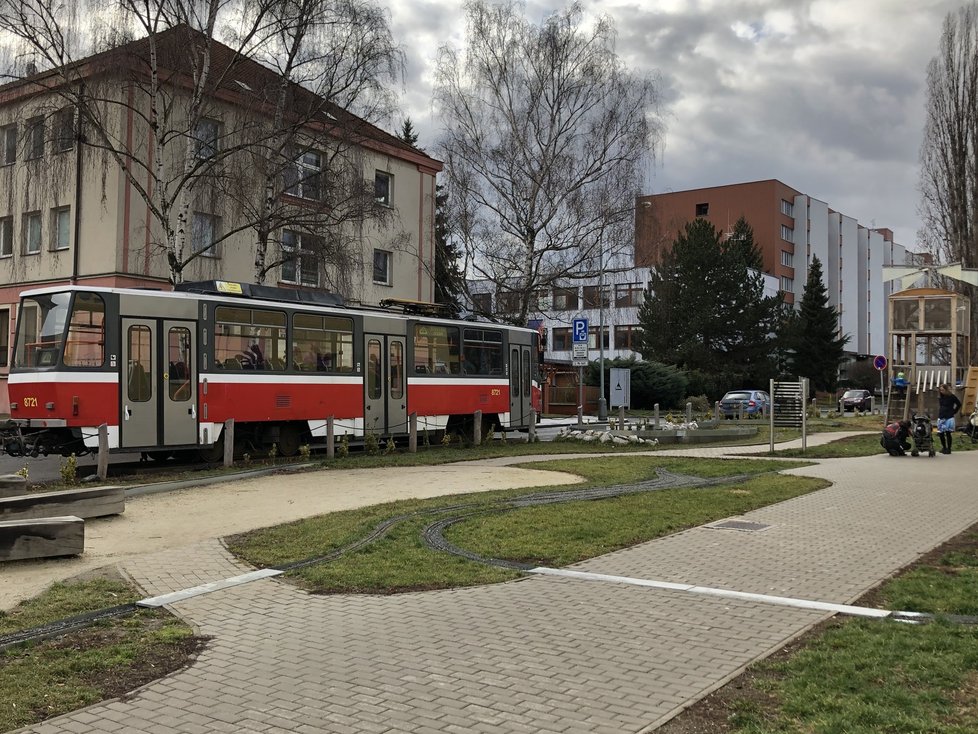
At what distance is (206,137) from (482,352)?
899 centimetres

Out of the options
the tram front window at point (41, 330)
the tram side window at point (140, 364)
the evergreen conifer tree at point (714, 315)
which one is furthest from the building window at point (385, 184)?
the tram front window at point (41, 330)

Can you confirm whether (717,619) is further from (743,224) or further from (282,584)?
(743,224)

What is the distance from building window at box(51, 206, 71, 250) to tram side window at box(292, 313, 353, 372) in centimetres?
1463

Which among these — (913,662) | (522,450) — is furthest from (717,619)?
(522,450)

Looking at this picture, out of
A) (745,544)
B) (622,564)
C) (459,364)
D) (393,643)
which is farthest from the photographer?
(459,364)

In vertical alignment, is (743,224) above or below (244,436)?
above

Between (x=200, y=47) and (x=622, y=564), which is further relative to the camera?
(x=200, y=47)

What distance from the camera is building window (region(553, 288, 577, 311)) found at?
33.9 meters

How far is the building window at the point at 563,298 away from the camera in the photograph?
33875 millimetres

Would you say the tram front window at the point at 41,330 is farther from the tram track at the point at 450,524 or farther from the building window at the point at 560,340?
the building window at the point at 560,340

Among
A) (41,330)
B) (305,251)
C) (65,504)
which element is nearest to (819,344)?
(305,251)

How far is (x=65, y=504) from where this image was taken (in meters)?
9.58

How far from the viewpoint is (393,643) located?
5.63 meters

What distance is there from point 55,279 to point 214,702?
28.8 metres
